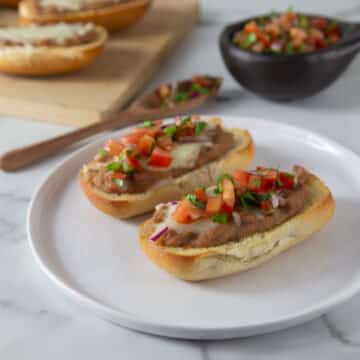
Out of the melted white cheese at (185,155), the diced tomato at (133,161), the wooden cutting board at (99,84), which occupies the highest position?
the diced tomato at (133,161)

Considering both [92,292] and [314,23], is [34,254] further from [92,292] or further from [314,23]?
[314,23]

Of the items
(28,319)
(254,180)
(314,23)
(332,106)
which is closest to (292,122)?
(332,106)

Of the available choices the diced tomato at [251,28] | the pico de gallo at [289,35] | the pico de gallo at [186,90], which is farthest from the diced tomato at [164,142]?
the diced tomato at [251,28]

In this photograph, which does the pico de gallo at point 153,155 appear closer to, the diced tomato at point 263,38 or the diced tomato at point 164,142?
the diced tomato at point 164,142

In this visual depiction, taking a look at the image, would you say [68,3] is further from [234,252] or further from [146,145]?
[234,252]

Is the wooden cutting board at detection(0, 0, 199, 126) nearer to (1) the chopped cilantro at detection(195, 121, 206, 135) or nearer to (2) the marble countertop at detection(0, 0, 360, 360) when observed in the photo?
(2) the marble countertop at detection(0, 0, 360, 360)
